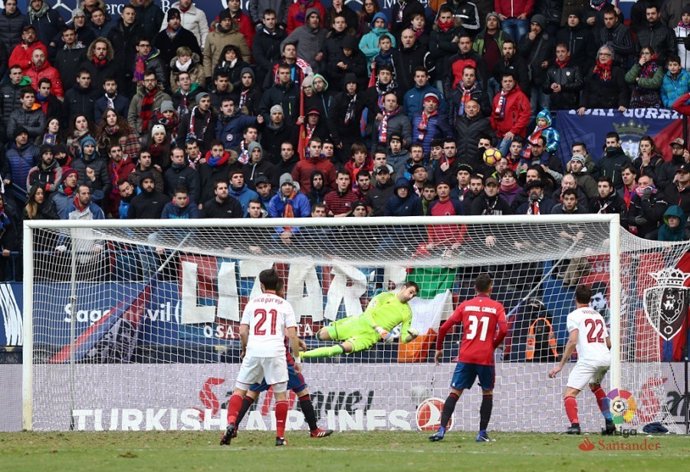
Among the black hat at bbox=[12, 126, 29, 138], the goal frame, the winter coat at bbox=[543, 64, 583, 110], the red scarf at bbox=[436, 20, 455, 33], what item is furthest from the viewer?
the red scarf at bbox=[436, 20, 455, 33]

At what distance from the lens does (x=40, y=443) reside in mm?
15039

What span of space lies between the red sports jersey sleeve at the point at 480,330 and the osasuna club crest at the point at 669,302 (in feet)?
12.4

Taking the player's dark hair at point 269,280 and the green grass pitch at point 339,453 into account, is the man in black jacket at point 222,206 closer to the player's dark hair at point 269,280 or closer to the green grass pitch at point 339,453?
the green grass pitch at point 339,453

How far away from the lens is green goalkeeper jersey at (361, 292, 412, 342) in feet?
57.3

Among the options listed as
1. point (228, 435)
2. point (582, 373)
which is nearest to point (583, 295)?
point (582, 373)

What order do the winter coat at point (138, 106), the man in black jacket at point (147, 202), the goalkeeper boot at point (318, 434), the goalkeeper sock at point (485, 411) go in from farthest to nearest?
the winter coat at point (138, 106) → the man in black jacket at point (147, 202) → the goalkeeper boot at point (318, 434) → the goalkeeper sock at point (485, 411)

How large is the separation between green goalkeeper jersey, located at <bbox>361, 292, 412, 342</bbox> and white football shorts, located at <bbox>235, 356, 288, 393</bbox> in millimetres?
3251

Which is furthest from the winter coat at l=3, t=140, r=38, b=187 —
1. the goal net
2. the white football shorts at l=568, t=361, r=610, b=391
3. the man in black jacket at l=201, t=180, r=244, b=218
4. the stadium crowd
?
the white football shorts at l=568, t=361, r=610, b=391

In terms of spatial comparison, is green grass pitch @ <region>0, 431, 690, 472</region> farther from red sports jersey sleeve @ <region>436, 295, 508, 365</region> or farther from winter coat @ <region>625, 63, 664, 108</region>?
winter coat @ <region>625, 63, 664, 108</region>

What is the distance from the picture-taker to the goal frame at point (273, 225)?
16250 millimetres

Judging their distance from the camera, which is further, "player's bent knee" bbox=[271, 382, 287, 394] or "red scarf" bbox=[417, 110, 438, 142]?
"red scarf" bbox=[417, 110, 438, 142]

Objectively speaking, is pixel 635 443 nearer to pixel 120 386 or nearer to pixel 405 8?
pixel 120 386

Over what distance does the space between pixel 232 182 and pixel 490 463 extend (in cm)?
836

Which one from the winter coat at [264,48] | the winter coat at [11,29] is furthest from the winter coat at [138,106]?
the winter coat at [11,29]
